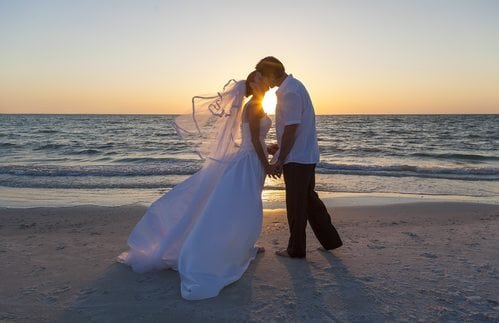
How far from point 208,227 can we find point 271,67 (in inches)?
64.7

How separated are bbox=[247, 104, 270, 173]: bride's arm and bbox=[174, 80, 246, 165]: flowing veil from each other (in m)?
0.23

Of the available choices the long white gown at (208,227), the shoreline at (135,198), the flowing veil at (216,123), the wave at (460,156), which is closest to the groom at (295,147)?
the long white gown at (208,227)

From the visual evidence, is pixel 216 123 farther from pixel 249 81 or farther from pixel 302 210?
pixel 302 210

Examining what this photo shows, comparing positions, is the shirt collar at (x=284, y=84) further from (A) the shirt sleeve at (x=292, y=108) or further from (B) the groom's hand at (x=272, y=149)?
(B) the groom's hand at (x=272, y=149)

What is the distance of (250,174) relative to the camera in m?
4.23

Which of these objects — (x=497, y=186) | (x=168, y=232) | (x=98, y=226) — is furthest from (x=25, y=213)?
(x=497, y=186)

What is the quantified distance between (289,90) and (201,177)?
1.23 metres

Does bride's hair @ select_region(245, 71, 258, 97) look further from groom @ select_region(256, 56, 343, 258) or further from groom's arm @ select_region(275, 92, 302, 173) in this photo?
groom's arm @ select_region(275, 92, 302, 173)

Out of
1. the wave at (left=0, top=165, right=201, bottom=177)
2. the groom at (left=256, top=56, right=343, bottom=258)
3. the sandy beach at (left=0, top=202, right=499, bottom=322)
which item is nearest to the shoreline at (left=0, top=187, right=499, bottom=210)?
the sandy beach at (left=0, top=202, right=499, bottom=322)

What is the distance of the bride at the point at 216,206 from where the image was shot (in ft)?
12.6

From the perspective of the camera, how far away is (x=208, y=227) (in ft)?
12.8

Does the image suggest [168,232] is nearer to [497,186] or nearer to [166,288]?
[166,288]

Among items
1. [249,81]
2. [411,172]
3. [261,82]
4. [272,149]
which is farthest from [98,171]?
[261,82]

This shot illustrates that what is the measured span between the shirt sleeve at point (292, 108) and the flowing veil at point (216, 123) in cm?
53
